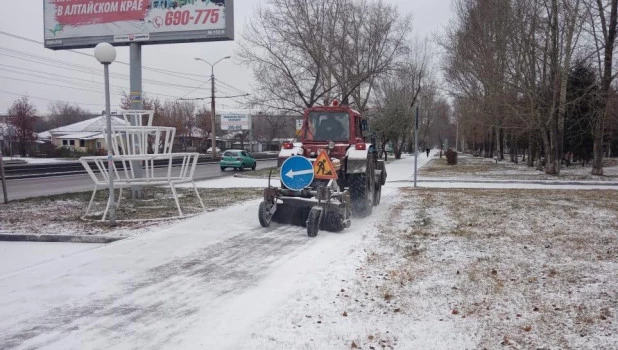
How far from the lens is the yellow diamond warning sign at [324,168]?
862cm

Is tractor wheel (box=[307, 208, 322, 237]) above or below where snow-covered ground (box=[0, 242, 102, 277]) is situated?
above

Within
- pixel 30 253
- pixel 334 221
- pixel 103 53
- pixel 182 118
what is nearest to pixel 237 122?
pixel 182 118

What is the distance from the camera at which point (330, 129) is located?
10578 mm

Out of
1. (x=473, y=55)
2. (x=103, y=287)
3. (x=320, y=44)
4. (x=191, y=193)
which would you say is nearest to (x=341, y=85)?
(x=320, y=44)

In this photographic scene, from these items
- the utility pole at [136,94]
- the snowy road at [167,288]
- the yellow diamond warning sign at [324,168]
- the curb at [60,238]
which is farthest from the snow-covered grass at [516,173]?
the curb at [60,238]

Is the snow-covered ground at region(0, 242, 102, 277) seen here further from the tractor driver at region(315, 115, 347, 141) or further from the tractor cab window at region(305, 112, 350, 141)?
the tractor driver at region(315, 115, 347, 141)

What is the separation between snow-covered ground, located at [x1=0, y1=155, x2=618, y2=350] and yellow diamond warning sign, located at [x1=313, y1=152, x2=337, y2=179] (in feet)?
3.42

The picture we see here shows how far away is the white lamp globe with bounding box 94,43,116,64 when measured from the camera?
9.18 meters

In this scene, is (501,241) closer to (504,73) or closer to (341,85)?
(504,73)

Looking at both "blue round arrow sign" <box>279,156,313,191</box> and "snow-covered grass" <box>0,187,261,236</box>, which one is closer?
"blue round arrow sign" <box>279,156,313,191</box>

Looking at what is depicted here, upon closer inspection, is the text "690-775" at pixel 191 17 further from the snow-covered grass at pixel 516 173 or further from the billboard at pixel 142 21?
the snow-covered grass at pixel 516 173

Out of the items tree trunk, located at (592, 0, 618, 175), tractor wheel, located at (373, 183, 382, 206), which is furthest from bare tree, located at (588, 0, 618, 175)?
tractor wheel, located at (373, 183, 382, 206)

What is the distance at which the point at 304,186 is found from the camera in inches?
333

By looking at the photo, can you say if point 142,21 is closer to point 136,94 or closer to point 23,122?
point 136,94
